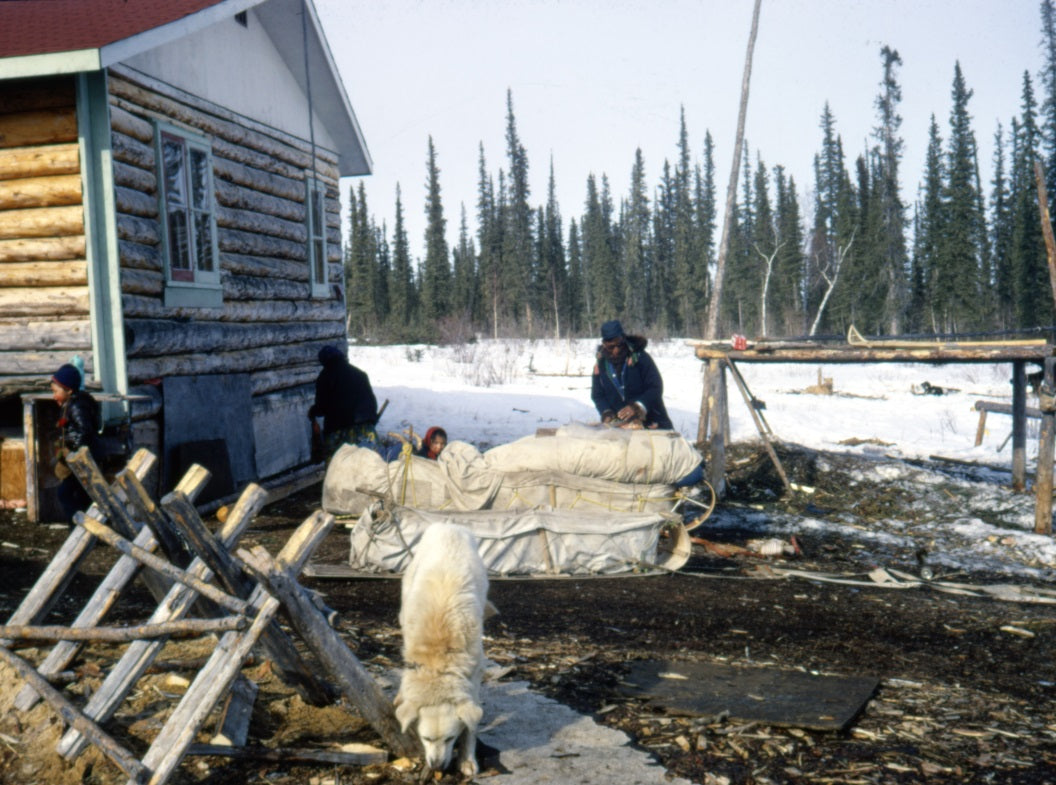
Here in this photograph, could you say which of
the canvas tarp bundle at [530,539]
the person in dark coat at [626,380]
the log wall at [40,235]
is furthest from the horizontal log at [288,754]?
the log wall at [40,235]

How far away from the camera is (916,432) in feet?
58.9

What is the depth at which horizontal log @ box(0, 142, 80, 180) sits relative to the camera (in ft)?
28.1

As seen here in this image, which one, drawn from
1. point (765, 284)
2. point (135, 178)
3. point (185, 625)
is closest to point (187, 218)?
point (135, 178)

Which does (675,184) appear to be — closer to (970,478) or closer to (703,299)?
(703,299)

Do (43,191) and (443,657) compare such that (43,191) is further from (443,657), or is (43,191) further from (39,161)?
(443,657)

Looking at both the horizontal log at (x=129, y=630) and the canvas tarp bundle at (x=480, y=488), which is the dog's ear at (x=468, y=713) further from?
the canvas tarp bundle at (x=480, y=488)

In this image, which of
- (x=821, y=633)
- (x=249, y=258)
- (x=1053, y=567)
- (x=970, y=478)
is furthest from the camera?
(x=970, y=478)

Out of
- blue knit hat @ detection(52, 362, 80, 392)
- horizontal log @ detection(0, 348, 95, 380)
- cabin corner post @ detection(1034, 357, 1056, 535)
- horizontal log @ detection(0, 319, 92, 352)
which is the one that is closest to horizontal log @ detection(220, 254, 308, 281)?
horizontal log @ detection(0, 319, 92, 352)

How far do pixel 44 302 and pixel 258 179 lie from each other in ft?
12.8

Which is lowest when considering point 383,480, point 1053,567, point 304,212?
point 1053,567

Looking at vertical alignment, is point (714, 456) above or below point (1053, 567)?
above

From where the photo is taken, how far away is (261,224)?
1188cm

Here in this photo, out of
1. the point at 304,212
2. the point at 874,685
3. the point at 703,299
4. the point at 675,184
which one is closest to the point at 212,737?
the point at 874,685

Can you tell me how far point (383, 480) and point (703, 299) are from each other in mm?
58319
